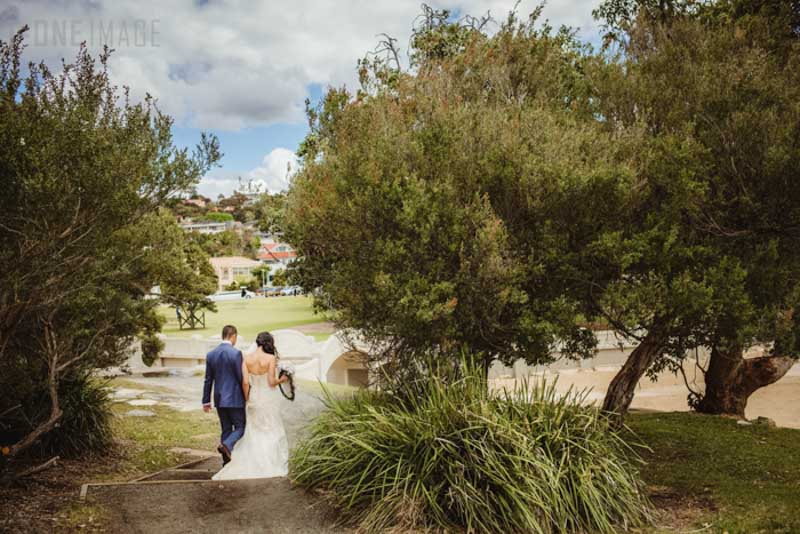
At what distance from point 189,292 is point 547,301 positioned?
1793 centimetres

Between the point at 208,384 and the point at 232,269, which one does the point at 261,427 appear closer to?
the point at 208,384

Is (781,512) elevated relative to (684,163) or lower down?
lower down

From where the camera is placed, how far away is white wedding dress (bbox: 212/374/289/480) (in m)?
8.08

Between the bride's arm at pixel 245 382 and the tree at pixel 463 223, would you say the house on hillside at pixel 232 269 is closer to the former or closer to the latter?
the bride's arm at pixel 245 382

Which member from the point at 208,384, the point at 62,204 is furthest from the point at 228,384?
the point at 62,204

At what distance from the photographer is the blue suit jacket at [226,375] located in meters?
8.20

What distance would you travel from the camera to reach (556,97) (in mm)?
10562

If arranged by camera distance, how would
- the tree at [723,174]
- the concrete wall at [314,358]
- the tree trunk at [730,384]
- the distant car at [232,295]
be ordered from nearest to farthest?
the tree at [723,174] < the tree trunk at [730,384] < the concrete wall at [314,358] < the distant car at [232,295]

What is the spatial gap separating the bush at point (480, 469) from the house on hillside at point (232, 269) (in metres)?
83.4

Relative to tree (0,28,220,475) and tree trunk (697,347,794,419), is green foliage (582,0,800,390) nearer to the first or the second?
tree (0,28,220,475)

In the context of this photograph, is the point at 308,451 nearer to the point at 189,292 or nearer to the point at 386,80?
the point at 386,80

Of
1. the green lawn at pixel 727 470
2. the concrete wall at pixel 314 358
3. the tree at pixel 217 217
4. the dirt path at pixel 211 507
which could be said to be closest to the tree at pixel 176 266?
the concrete wall at pixel 314 358

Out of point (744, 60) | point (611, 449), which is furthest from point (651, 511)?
point (744, 60)

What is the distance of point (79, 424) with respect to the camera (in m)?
9.72
